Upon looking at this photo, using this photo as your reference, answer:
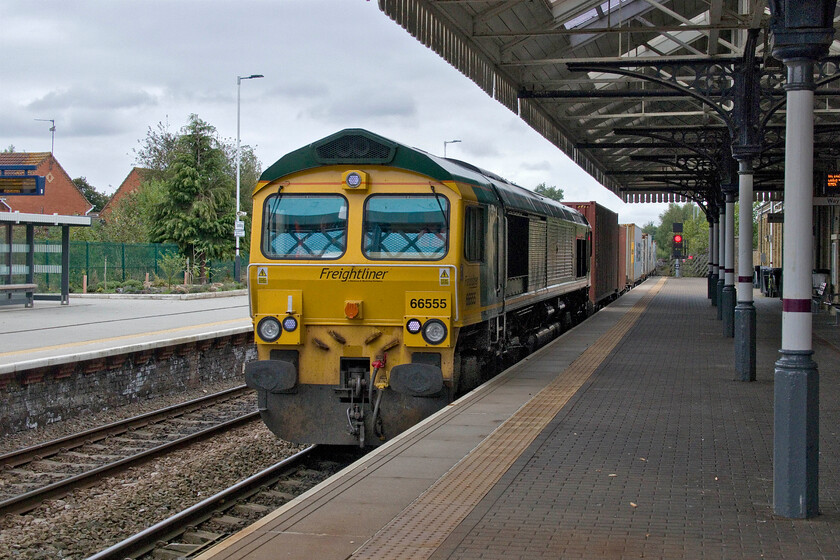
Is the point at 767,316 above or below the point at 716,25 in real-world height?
below

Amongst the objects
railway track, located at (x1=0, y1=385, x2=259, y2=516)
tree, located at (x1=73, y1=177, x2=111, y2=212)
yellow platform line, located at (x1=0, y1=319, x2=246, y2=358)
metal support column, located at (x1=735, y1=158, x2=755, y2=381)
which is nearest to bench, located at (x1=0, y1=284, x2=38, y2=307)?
yellow platform line, located at (x1=0, y1=319, x2=246, y2=358)

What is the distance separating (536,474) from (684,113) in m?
17.7

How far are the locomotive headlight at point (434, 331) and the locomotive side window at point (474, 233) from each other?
0.86 meters

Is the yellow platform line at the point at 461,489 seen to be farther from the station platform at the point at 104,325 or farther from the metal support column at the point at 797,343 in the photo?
the station platform at the point at 104,325

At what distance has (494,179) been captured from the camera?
42.6 ft

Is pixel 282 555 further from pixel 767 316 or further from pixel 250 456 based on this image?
pixel 767 316

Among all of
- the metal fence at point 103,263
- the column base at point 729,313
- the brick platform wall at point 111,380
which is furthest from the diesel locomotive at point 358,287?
the metal fence at point 103,263

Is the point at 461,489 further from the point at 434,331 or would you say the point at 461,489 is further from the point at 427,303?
the point at 427,303

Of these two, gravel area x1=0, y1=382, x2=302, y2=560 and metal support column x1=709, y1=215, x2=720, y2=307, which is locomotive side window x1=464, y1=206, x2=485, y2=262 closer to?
gravel area x1=0, y1=382, x2=302, y2=560

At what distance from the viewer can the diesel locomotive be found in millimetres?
9727

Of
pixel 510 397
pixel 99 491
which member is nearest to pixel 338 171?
pixel 510 397

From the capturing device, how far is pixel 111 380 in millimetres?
14930

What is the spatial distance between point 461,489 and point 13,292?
71.3 feet

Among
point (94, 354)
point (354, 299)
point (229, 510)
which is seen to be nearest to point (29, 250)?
point (94, 354)
